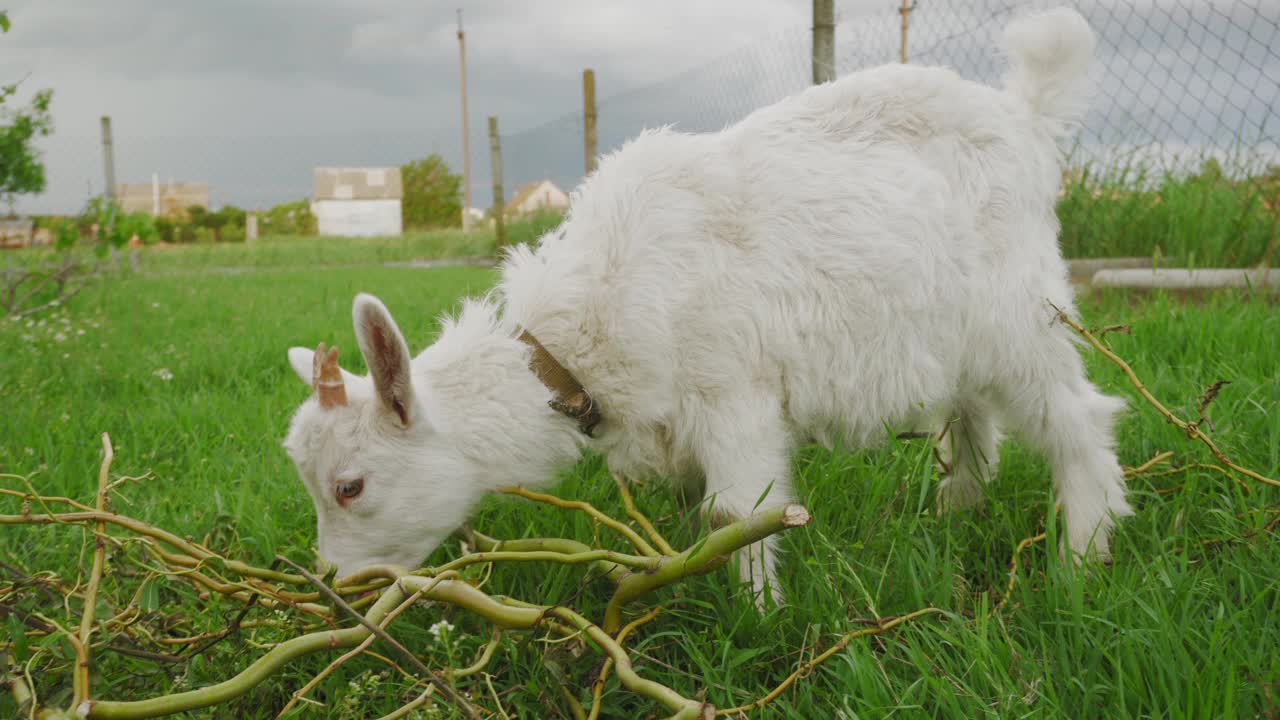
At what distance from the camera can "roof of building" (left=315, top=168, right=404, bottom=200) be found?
4022 cm

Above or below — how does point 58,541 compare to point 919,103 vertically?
below

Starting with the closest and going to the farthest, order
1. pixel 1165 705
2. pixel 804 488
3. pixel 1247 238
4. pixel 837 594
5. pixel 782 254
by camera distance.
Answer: pixel 1165 705 → pixel 837 594 → pixel 782 254 → pixel 804 488 → pixel 1247 238

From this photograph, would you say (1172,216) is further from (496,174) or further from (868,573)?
(496,174)

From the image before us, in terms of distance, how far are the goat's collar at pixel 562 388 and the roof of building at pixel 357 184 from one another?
129ft

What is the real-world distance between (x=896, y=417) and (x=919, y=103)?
95 cm

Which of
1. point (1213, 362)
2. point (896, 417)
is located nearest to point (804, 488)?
point (896, 417)

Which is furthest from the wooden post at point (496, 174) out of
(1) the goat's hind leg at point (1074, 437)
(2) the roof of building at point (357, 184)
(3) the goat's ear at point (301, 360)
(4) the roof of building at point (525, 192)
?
(2) the roof of building at point (357, 184)

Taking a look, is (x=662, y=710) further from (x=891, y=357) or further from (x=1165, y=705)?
(x=891, y=357)

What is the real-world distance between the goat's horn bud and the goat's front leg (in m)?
0.90

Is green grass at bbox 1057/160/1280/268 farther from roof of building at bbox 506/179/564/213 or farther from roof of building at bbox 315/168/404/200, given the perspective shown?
roof of building at bbox 315/168/404/200

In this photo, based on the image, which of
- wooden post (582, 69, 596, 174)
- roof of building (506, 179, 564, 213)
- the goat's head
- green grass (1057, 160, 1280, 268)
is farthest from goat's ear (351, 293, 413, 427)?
roof of building (506, 179, 564, 213)

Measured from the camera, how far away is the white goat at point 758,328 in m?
2.16

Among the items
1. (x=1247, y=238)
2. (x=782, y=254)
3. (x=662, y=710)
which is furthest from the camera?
(x=1247, y=238)

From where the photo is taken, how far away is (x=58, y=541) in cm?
269
